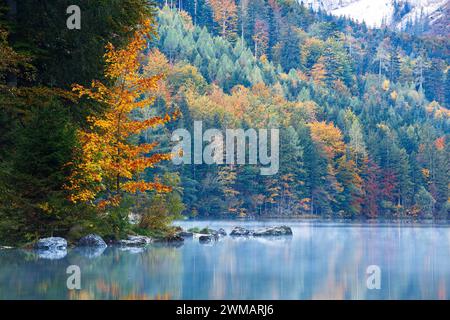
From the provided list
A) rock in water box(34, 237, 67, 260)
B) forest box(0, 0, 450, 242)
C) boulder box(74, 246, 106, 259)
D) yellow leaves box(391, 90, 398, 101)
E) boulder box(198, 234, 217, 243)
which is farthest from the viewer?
yellow leaves box(391, 90, 398, 101)

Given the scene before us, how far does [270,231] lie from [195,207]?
4166 centimetres

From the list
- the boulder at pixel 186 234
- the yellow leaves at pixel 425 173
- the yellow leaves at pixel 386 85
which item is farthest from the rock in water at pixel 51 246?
the yellow leaves at pixel 386 85

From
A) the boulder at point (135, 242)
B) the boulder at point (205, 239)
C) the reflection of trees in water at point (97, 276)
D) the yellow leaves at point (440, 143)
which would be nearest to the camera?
the reflection of trees in water at point (97, 276)

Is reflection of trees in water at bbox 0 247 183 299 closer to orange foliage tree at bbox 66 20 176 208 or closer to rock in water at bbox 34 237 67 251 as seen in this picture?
rock in water at bbox 34 237 67 251

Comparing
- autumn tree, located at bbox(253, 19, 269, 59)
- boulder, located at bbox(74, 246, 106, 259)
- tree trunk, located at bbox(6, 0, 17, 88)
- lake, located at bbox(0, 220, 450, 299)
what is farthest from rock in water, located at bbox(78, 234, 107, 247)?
autumn tree, located at bbox(253, 19, 269, 59)

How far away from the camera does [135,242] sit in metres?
25.2

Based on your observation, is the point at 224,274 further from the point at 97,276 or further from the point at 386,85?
the point at 386,85

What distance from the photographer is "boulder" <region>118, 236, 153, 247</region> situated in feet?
81.4

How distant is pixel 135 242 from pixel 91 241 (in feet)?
6.08

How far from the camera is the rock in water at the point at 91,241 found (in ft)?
77.1

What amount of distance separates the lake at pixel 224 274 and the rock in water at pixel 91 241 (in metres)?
0.75

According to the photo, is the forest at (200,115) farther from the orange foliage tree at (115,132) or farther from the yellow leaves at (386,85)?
the yellow leaves at (386,85)

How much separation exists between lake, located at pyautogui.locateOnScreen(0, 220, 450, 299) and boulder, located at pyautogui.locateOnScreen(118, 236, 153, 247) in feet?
3.80
